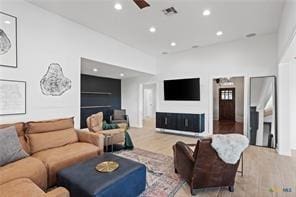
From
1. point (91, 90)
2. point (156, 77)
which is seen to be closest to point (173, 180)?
point (156, 77)

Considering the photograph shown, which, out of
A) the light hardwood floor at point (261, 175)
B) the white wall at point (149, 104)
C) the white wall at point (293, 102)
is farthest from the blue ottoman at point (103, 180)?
the white wall at point (149, 104)

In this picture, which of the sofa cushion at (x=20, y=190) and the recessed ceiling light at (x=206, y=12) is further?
the recessed ceiling light at (x=206, y=12)

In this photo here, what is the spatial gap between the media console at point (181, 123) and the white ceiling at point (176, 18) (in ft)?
8.55

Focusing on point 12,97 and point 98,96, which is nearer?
point 12,97

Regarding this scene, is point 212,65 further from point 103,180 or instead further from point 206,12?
point 103,180

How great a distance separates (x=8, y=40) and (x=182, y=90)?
516 centimetres

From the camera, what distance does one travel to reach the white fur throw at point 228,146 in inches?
87.0

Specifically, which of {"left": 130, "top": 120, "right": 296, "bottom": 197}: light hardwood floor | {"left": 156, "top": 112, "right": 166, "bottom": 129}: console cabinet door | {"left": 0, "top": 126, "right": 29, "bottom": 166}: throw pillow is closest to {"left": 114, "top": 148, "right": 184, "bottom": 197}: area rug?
{"left": 130, "top": 120, "right": 296, "bottom": 197}: light hardwood floor

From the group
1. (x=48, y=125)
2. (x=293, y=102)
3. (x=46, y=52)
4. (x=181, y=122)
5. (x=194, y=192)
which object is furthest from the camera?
(x=181, y=122)

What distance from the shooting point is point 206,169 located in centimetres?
233

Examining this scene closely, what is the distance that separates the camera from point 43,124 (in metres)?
3.11

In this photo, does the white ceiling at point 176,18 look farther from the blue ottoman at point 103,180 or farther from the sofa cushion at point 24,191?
the sofa cushion at point 24,191

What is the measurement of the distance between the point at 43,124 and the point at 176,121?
439cm

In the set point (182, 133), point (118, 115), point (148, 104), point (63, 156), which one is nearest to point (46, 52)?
point (63, 156)
